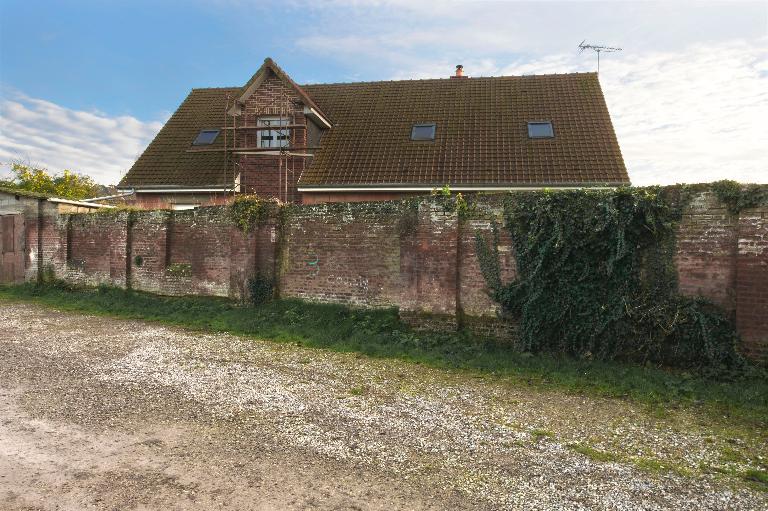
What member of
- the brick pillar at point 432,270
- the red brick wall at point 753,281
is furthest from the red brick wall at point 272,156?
the red brick wall at point 753,281

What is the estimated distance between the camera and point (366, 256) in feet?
32.4

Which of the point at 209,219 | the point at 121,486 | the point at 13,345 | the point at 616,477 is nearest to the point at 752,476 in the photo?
the point at 616,477

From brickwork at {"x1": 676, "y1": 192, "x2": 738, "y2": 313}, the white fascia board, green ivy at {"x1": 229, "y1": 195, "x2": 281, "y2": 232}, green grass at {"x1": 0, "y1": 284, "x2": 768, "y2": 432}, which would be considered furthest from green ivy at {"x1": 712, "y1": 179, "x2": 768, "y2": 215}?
the white fascia board

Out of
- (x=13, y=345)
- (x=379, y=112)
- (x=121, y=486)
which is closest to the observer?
(x=121, y=486)

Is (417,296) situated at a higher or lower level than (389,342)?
higher

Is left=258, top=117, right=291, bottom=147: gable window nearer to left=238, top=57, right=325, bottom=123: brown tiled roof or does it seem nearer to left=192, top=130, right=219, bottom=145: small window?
left=238, top=57, right=325, bottom=123: brown tiled roof

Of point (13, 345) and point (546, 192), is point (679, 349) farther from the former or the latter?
point (13, 345)

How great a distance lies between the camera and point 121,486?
12.3 feet

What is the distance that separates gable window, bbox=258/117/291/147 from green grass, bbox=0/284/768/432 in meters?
6.36

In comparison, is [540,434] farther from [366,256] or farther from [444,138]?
[444,138]

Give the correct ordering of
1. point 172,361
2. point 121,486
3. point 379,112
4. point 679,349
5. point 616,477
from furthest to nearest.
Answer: point 379,112 → point 172,361 → point 679,349 → point 616,477 → point 121,486

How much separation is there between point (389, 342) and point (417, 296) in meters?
0.99

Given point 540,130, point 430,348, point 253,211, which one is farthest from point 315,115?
point 430,348

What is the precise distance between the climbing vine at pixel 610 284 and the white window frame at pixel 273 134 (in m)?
10.3
